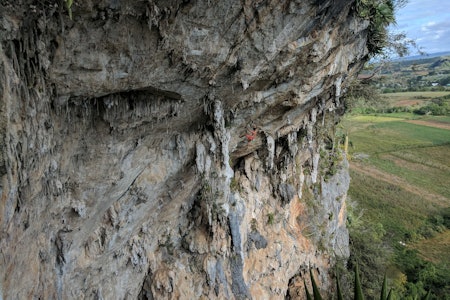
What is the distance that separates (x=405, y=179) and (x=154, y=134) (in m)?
30.0

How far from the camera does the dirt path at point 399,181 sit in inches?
1068

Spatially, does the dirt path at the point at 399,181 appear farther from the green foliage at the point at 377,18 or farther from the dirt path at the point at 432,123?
the green foliage at the point at 377,18

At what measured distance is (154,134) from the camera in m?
6.51

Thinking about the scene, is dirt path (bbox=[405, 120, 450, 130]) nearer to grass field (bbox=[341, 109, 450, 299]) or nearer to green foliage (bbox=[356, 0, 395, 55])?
grass field (bbox=[341, 109, 450, 299])

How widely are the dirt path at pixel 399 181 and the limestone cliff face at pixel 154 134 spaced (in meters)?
22.0

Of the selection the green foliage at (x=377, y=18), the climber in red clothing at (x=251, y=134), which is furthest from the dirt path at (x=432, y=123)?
the climber in red clothing at (x=251, y=134)

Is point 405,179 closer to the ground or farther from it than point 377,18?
closer to the ground

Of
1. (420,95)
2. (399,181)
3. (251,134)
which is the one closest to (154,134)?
(251,134)

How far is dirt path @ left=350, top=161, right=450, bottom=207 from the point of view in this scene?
27.1m

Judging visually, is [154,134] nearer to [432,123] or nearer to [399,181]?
[399,181]

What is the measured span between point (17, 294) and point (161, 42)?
3.87 meters

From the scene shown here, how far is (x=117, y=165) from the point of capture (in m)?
6.04

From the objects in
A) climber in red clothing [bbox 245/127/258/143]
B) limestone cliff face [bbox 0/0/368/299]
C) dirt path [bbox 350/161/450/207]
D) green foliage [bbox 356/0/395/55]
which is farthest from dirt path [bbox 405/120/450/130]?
climber in red clothing [bbox 245/127/258/143]

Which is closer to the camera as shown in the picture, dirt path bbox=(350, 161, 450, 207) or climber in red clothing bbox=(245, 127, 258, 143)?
climber in red clothing bbox=(245, 127, 258, 143)
